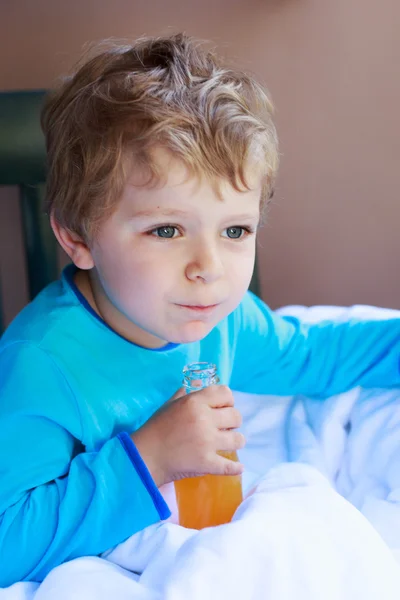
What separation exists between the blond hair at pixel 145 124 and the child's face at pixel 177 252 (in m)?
0.02

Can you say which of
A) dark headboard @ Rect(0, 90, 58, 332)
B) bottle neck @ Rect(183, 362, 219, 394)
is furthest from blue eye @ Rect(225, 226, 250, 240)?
dark headboard @ Rect(0, 90, 58, 332)

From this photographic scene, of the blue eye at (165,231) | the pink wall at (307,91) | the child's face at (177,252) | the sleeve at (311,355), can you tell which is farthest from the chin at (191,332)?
the pink wall at (307,91)

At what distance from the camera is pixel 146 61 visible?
2.93 ft

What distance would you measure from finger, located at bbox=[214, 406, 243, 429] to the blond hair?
0.24 metres

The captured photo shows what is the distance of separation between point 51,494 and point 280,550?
0.26 m

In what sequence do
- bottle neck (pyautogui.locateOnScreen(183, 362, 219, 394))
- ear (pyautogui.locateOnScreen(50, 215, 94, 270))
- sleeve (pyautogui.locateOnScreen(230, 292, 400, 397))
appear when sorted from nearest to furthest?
1. bottle neck (pyautogui.locateOnScreen(183, 362, 219, 394))
2. ear (pyautogui.locateOnScreen(50, 215, 94, 270))
3. sleeve (pyautogui.locateOnScreen(230, 292, 400, 397))

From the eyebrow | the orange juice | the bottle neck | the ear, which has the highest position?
the eyebrow

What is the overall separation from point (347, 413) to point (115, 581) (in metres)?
0.46

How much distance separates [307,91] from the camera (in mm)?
1382

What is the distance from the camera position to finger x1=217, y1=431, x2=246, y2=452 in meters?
0.83

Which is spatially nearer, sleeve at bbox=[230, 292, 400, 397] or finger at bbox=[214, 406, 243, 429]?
finger at bbox=[214, 406, 243, 429]

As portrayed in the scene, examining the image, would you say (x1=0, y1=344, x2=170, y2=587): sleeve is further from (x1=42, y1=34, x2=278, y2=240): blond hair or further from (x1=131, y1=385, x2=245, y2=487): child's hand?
(x1=42, y1=34, x2=278, y2=240): blond hair

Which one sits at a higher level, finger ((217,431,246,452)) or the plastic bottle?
finger ((217,431,246,452))

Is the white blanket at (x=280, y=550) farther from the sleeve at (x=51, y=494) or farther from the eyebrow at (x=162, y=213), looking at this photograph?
the eyebrow at (x=162, y=213)
